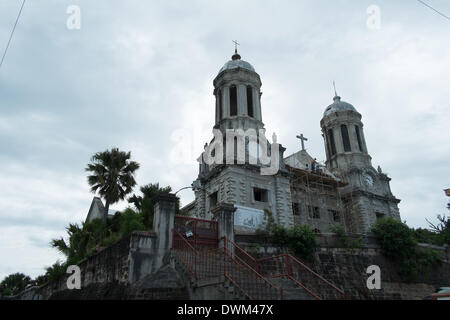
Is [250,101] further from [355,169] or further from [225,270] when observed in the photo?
[225,270]

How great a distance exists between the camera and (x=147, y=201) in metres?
17.6

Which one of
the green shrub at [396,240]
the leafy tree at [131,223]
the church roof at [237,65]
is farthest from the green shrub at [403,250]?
the church roof at [237,65]

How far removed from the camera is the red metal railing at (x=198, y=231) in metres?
13.2

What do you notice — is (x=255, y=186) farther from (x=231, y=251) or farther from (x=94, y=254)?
→ (x=94, y=254)

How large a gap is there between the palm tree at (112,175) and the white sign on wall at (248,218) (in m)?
7.70

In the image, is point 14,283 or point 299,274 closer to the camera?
point 299,274

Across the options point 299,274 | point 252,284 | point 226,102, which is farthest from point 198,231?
point 226,102

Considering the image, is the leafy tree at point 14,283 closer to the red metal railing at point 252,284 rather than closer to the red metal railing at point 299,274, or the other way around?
the red metal railing at point 299,274

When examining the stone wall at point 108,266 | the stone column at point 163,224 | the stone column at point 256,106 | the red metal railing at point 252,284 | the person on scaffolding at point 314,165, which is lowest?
the red metal railing at point 252,284

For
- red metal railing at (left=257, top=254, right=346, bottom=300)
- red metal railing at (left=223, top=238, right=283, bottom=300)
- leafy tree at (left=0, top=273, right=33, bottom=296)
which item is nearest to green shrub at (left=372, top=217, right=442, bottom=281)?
red metal railing at (left=257, top=254, right=346, bottom=300)

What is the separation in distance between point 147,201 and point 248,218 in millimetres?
7120

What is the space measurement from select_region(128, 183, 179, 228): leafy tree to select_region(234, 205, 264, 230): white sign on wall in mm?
4386
